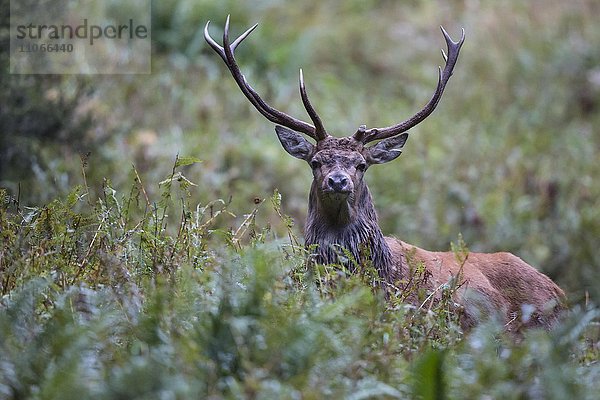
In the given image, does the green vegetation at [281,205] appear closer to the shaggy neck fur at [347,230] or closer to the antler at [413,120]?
the shaggy neck fur at [347,230]

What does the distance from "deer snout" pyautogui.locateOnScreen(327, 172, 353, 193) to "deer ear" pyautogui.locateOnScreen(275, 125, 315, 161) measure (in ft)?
1.69

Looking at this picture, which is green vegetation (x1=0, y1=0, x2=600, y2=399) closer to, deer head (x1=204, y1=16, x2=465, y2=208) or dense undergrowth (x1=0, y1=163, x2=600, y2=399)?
dense undergrowth (x1=0, y1=163, x2=600, y2=399)

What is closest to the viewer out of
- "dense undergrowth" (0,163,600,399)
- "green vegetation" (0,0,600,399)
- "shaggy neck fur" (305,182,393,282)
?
"dense undergrowth" (0,163,600,399)

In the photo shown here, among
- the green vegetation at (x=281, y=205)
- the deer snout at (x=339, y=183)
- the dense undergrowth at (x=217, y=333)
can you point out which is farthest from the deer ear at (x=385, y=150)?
the dense undergrowth at (x=217, y=333)

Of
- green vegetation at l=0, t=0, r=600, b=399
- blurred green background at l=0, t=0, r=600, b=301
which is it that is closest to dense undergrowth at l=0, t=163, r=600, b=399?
green vegetation at l=0, t=0, r=600, b=399

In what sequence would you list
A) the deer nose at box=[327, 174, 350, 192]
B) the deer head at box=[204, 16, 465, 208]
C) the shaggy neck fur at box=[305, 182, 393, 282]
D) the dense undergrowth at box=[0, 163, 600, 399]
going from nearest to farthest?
1. the dense undergrowth at box=[0, 163, 600, 399]
2. the deer nose at box=[327, 174, 350, 192]
3. the deer head at box=[204, 16, 465, 208]
4. the shaggy neck fur at box=[305, 182, 393, 282]

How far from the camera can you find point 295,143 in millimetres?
6832

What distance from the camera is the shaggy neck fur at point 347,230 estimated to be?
652 centimetres

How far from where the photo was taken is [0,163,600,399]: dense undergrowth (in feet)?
12.9

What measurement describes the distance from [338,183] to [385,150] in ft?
2.45

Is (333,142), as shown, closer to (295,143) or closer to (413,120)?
(295,143)

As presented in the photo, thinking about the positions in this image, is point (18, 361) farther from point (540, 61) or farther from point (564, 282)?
point (540, 61)

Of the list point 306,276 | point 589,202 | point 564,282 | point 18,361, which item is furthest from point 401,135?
point 589,202

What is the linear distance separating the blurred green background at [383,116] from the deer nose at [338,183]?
3324mm
